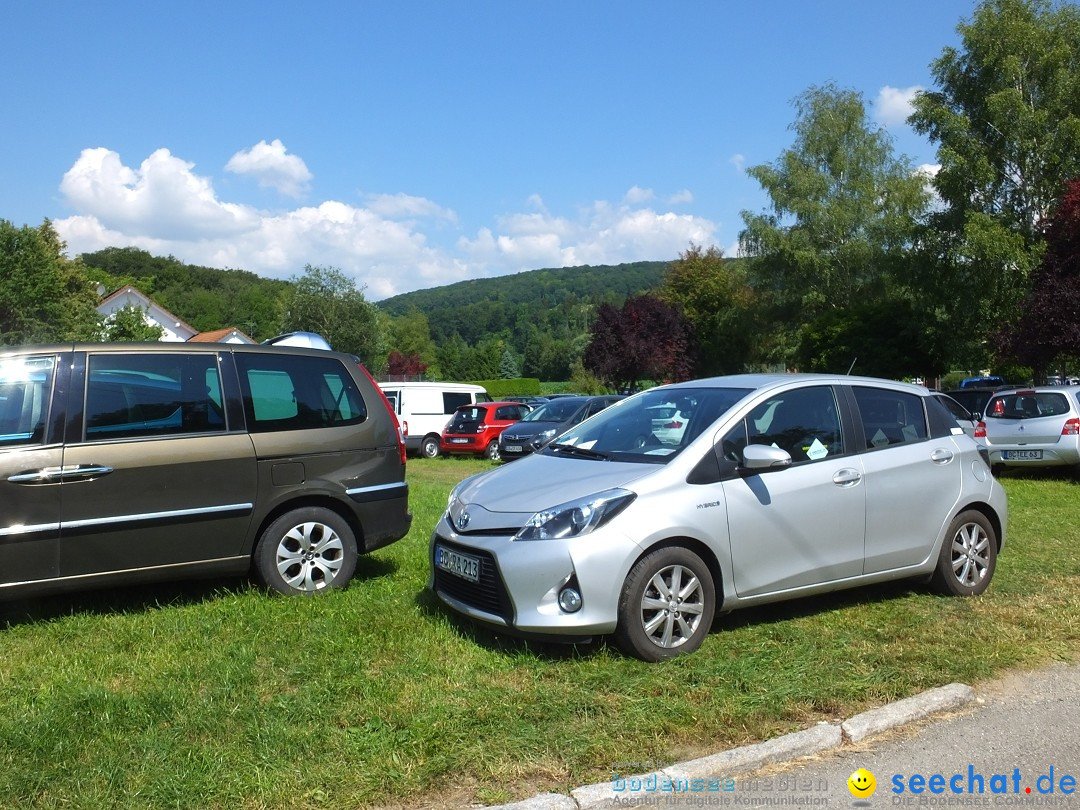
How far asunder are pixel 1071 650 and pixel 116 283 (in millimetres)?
100568

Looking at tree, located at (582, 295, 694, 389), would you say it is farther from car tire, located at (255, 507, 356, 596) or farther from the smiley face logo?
the smiley face logo

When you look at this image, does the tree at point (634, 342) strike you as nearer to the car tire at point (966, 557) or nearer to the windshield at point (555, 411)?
the windshield at point (555, 411)

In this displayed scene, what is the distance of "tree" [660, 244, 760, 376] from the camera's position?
59906 mm

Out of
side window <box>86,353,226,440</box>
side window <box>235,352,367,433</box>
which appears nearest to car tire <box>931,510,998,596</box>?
side window <box>235,352,367,433</box>

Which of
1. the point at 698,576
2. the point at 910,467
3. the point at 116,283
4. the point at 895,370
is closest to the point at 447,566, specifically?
the point at 698,576

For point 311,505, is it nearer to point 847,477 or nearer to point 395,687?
point 395,687

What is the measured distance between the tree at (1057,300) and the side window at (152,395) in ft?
65.8

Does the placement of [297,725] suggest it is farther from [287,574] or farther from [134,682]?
[287,574]

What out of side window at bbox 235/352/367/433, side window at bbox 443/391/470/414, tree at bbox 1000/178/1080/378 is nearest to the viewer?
side window at bbox 235/352/367/433

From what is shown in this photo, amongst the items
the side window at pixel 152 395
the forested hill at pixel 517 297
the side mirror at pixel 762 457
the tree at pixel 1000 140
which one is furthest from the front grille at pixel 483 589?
the forested hill at pixel 517 297

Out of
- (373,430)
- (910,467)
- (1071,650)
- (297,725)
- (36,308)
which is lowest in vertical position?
(1071,650)

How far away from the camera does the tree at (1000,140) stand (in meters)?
26.9

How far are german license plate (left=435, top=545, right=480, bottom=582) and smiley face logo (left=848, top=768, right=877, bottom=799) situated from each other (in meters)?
2.24

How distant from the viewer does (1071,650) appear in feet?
17.7
